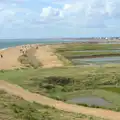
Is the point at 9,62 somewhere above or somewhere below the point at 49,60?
below

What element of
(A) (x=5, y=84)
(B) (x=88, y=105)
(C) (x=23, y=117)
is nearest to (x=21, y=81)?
(A) (x=5, y=84)

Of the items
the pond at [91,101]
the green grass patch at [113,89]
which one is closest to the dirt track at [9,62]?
the green grass patch at [113,89]

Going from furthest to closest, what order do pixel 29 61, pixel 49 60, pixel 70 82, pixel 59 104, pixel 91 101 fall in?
pixel 49 60 → pixel 29 61 → pixel 70 82 → pixel 91 101 → pixel 59 104

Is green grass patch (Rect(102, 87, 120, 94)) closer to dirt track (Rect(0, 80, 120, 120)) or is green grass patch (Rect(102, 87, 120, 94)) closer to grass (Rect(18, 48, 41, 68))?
dirt track (Rect(0, 80, 120, 120))

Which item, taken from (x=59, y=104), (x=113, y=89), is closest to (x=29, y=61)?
(x=113, y=89)

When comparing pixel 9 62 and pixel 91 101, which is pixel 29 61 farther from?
pixel 91 101

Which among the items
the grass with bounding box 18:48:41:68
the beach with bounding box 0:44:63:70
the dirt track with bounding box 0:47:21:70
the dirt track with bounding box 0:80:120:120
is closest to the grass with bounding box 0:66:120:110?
the dirt track with bounding box 0:80:120:120

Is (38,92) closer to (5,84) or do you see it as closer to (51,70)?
(5,84)
